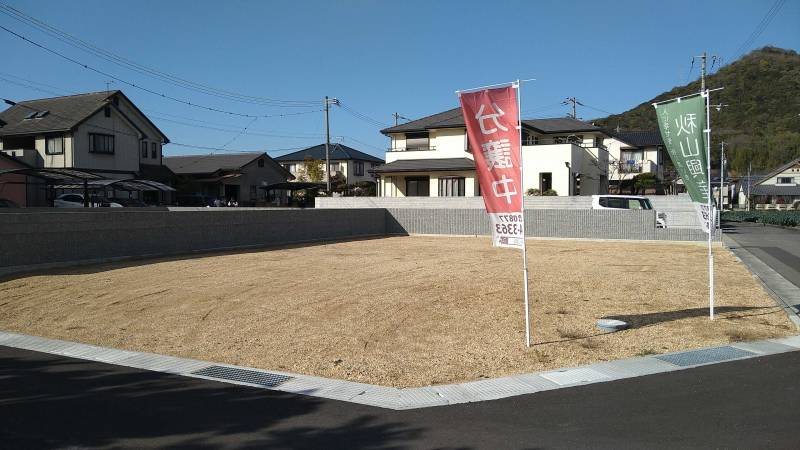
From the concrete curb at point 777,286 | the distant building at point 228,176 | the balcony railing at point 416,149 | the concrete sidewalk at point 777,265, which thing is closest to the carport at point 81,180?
the balcony railing at point 416,149

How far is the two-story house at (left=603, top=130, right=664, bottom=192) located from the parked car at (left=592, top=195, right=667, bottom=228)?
2170cm

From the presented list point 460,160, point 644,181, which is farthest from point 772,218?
point 460,160

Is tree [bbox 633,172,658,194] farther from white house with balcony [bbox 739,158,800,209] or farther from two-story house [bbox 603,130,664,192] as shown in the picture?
white house with balcony [bbox 739,158,800,209]

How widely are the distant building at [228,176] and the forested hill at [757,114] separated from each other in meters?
56.4

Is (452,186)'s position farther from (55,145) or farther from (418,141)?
(55,145)

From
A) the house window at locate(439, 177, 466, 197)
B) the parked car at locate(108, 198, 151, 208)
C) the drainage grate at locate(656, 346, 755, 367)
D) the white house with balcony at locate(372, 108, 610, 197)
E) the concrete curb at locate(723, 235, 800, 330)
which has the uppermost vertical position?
the white house with balcony at locate(372, 108, 610, 197)

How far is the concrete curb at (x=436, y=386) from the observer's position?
5230mm

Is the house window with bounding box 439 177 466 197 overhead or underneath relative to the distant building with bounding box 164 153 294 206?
underneath

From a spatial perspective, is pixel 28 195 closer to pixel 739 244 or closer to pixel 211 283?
pixel 211 283

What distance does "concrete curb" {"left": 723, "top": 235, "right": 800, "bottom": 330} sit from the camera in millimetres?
8688

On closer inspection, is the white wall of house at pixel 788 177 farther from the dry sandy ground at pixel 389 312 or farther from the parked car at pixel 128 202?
the parked car at pixel 128 202

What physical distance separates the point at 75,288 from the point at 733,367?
10.4 meters

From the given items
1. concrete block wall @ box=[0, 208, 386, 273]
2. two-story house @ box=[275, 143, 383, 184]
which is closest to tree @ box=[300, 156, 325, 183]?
two-story house @ box=[275, 143, 383, 184]

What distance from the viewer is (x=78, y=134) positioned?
33312mm
